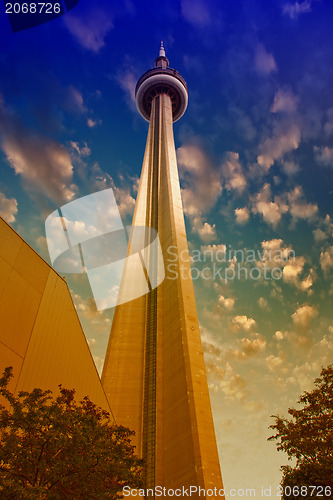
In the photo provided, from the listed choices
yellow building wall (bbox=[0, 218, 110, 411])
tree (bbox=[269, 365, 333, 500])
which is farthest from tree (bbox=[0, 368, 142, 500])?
tree (bbox=[269, 365, 333, 500])

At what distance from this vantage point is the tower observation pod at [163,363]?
14258mm

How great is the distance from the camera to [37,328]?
1068cm

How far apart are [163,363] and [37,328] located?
428 inches

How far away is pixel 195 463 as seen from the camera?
43.7 feet

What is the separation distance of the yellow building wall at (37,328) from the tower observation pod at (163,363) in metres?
4.86

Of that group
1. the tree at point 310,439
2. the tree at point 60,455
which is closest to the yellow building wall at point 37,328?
the tree at point 60,455

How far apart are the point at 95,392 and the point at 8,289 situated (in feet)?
18.2

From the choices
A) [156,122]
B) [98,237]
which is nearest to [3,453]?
[98,237]

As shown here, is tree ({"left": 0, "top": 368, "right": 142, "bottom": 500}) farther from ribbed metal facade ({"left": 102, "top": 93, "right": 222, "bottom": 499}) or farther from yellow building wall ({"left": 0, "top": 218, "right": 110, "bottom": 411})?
ribbed metal facade ({"left": 102, "top": 93, "right": 222, "bottom": 499})

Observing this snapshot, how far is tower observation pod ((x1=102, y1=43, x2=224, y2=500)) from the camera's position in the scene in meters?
14.3

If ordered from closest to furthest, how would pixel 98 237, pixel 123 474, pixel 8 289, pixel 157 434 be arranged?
pixel 123 474, pixel 8 289, pixel 157 434, pixel 98 237

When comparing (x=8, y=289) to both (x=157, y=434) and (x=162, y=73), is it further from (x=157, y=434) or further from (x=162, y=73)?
(x=162, y=73)

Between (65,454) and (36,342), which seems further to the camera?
Result: (36,342)

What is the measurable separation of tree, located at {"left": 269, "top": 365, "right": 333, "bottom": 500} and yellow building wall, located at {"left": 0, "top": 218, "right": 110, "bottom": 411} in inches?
289
